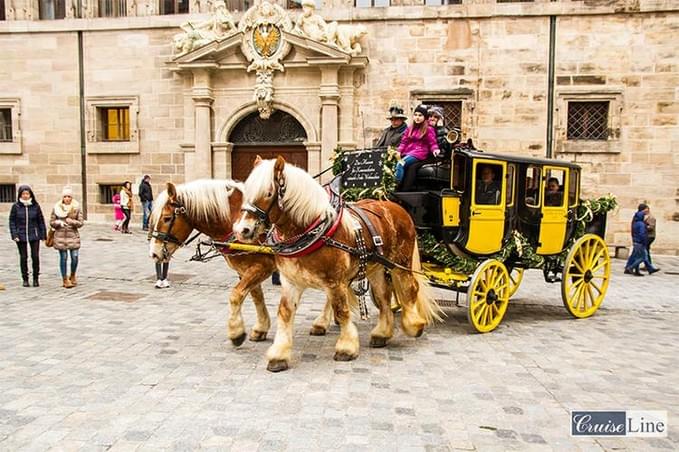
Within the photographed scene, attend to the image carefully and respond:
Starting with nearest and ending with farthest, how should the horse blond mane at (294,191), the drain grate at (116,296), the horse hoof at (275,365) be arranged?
the horse blond mane at (294,191) < the horse hoof at (275,365) < the drain grate at (116,296)

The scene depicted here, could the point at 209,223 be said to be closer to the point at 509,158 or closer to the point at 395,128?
the point at 395,128

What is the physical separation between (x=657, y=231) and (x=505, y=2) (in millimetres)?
7303

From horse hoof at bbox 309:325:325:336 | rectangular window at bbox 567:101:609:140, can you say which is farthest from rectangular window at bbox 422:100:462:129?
horse hoof at bbox 309:325:325:336

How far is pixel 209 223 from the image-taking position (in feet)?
17.7

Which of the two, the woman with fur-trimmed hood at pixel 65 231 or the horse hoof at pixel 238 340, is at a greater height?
the woman with fur-trimmed hood at pixel 65 231

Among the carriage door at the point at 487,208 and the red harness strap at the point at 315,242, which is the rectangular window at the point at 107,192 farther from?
the red harness strap at the point at 315,242

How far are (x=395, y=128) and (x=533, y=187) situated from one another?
1.90 m

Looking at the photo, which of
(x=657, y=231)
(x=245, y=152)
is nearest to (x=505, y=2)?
(x=657, y=231)

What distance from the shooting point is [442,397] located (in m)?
4.20

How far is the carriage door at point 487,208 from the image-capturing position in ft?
20.4

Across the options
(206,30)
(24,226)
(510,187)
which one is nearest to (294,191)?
(510,187)

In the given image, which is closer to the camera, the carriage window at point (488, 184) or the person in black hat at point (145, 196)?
the carriage window at point (488, 184)

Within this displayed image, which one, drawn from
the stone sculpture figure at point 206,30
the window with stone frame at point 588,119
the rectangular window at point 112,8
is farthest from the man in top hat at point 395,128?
the rectangular window at point 112,8

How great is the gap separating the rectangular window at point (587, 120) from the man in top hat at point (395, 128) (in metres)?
9.45
